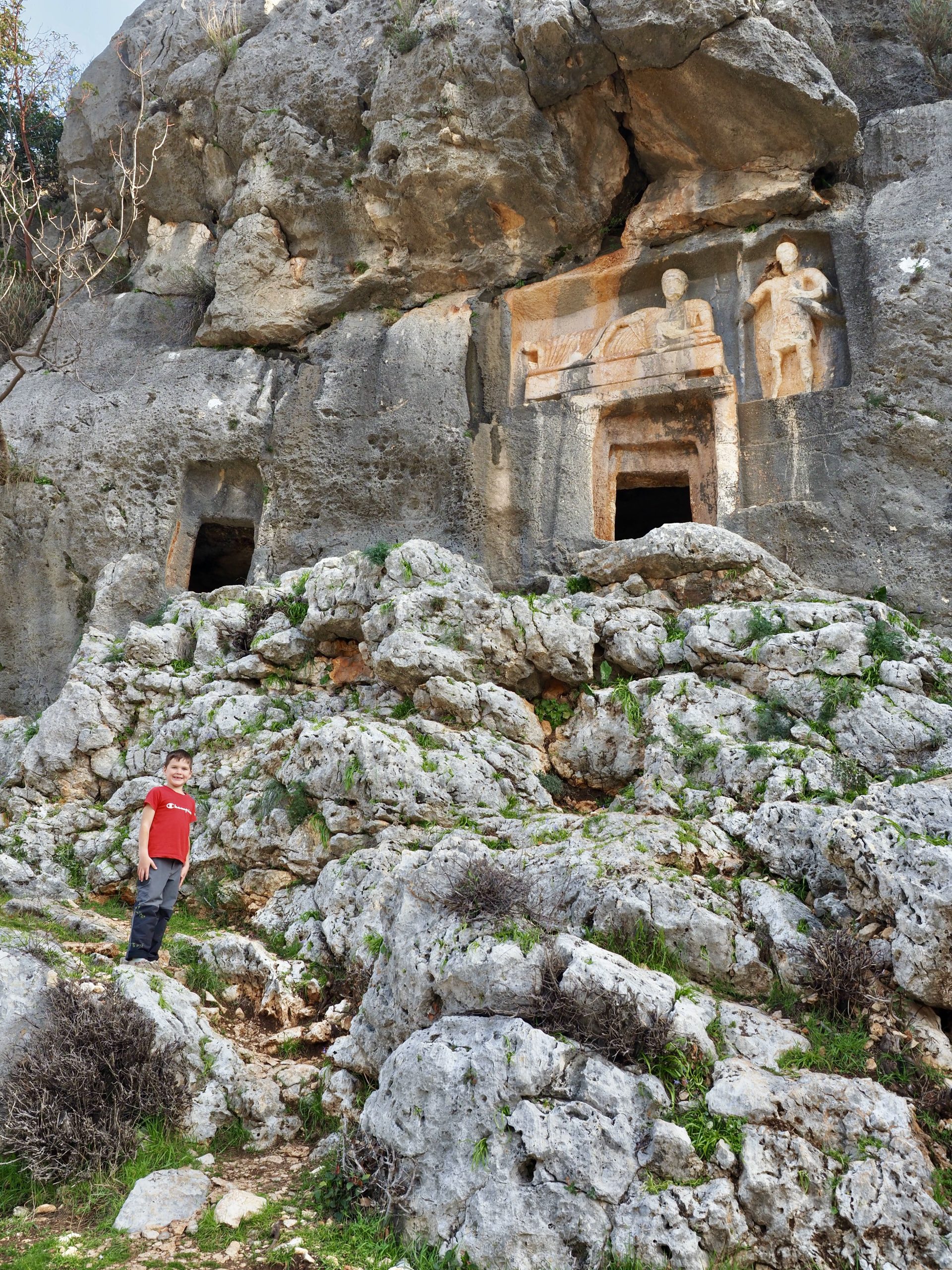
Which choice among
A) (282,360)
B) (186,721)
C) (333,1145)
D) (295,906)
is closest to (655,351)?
(282,360)

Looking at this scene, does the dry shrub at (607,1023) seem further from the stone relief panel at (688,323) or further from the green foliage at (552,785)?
the stone relief panel at (688,323)

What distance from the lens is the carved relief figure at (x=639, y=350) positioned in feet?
39.6

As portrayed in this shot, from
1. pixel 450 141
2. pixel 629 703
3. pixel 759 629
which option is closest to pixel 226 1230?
pixel 629 703

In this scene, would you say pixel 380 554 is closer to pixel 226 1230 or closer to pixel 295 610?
pixel 295 610

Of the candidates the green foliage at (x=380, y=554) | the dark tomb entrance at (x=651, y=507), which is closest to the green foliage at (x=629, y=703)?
the green foliage at (x=380, y=554)

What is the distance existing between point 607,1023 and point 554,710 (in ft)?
14.4

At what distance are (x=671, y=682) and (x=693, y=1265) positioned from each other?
16.1 feet

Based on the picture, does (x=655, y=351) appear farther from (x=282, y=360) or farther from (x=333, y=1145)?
(x=333, y=1145)

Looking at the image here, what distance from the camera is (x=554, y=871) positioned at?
5820 mm

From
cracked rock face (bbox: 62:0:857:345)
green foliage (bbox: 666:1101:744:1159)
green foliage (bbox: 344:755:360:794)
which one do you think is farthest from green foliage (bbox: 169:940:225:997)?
cracked rock face (bbox: 62:0:857:345)

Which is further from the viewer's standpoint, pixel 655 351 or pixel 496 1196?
pixel 655 351

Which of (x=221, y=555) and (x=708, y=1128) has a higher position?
(x=221, y=555)

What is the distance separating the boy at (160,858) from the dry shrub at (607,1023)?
2.74 metres

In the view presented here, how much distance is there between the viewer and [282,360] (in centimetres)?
1316
